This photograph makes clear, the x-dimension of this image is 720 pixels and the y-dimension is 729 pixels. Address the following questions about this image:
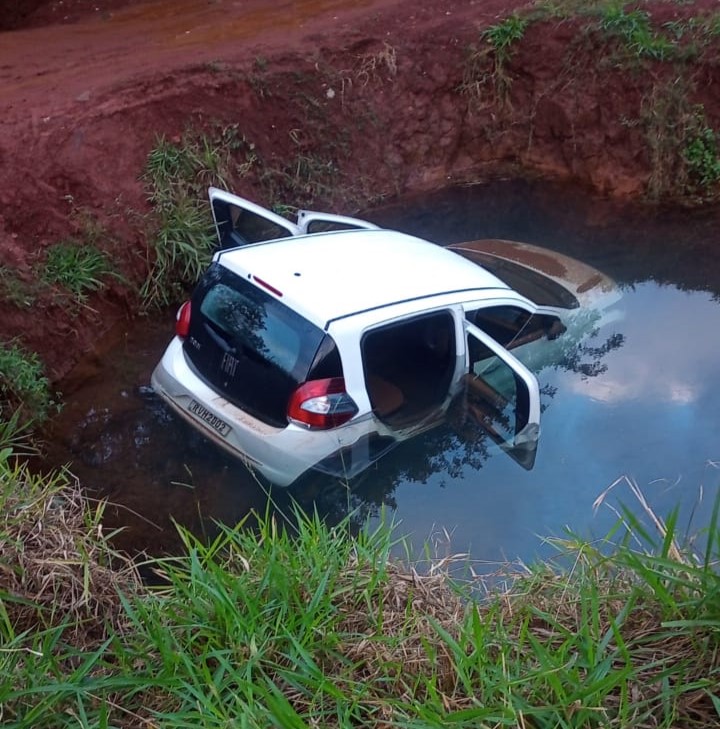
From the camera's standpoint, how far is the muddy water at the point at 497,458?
5059mm

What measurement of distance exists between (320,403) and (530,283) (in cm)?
256

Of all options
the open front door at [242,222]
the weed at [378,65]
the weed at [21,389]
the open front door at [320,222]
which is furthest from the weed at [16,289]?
the weed at [378,65]

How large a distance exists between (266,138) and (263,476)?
4558 mm

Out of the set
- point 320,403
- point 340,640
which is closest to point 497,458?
point 320,403

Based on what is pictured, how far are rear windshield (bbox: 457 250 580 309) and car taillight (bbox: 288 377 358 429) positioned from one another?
6.94 ft

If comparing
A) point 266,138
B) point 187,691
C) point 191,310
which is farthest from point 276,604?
point 266,138

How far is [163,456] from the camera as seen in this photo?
5566 millimetres

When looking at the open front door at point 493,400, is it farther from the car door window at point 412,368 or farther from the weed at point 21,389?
the weed at point 21,389

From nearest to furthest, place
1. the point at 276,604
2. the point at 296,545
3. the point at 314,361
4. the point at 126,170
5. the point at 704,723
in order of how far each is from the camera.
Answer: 1. the point at 704,723
2. the point at 276,604
3. the point at 296,545
4. the point at 314,361
5. the point at 126,170

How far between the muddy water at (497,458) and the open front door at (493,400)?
0.18 metres

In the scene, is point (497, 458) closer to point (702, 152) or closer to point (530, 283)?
point (530, 283)

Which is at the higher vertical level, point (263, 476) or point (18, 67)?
point (18, 67)

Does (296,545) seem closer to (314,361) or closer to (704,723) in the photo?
(314,361)

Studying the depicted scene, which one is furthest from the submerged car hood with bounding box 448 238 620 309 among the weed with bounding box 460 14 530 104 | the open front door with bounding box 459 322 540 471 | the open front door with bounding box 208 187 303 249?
the weed with bounding box 460 14 530 104
